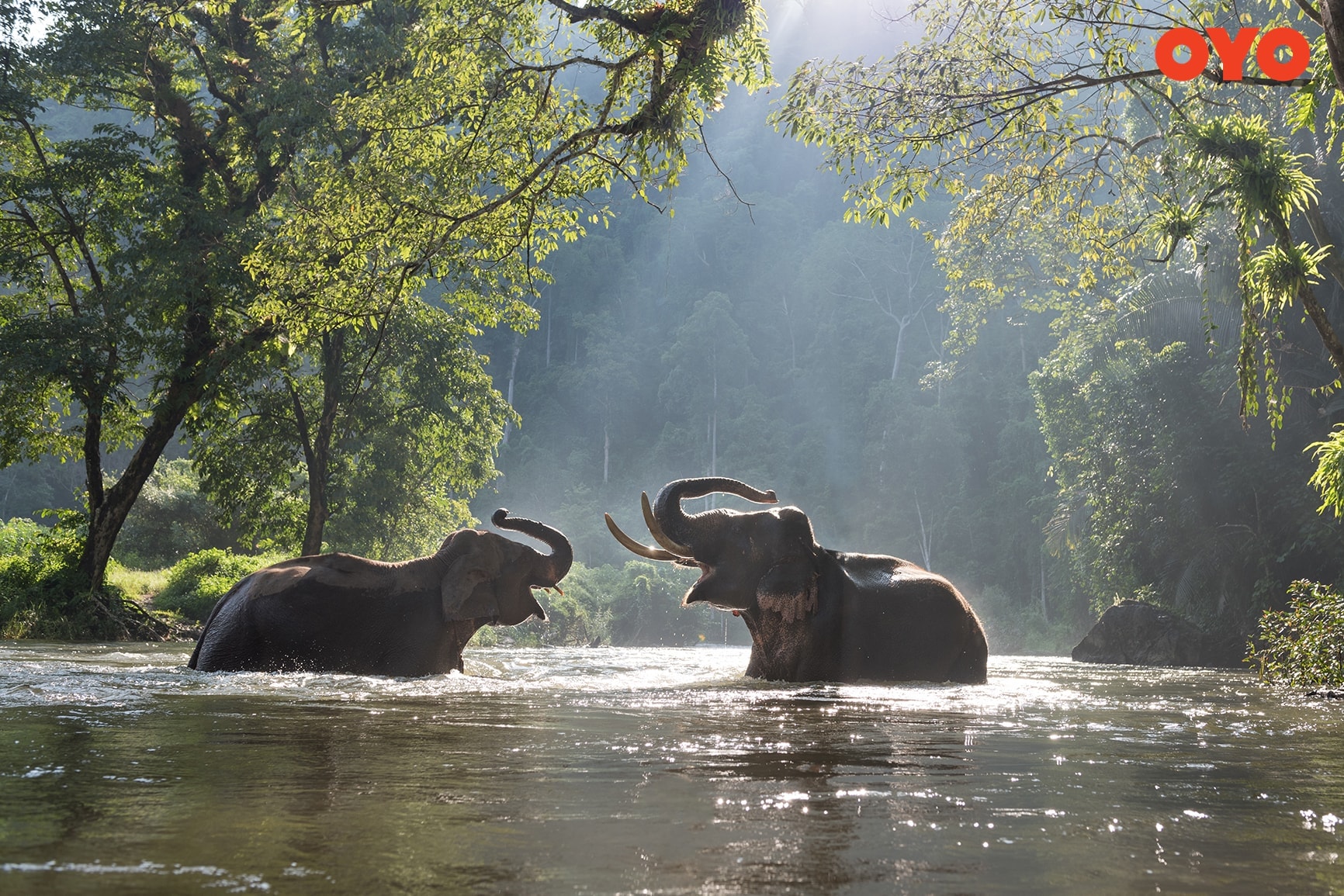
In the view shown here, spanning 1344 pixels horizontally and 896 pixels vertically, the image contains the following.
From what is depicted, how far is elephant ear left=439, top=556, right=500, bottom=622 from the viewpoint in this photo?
8.47m

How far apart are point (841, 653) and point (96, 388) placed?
13201 mm

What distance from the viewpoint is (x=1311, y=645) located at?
982 centimetres

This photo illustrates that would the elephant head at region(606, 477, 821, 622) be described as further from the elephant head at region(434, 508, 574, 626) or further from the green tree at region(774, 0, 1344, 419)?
the green tree at region(774, 0, 1344, 419)

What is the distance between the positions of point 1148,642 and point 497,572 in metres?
15.1

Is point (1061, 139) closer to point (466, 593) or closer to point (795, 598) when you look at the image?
point (795, 598)

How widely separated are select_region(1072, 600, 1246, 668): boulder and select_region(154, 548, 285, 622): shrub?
48.6ft

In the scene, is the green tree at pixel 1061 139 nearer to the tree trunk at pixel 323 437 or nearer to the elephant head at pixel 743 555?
the elephant head at pixel 743 555

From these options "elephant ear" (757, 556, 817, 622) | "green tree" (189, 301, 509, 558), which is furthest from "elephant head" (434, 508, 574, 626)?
"green tree" (189, 301, 509, 558)

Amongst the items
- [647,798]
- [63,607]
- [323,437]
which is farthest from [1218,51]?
[63,607]

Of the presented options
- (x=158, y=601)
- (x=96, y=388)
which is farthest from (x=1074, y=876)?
(x=158, y=601)

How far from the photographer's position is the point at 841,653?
844 centimetres

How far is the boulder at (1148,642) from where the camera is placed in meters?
19.8

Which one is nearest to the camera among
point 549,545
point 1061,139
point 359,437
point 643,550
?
point 643,550

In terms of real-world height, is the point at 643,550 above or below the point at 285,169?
below
